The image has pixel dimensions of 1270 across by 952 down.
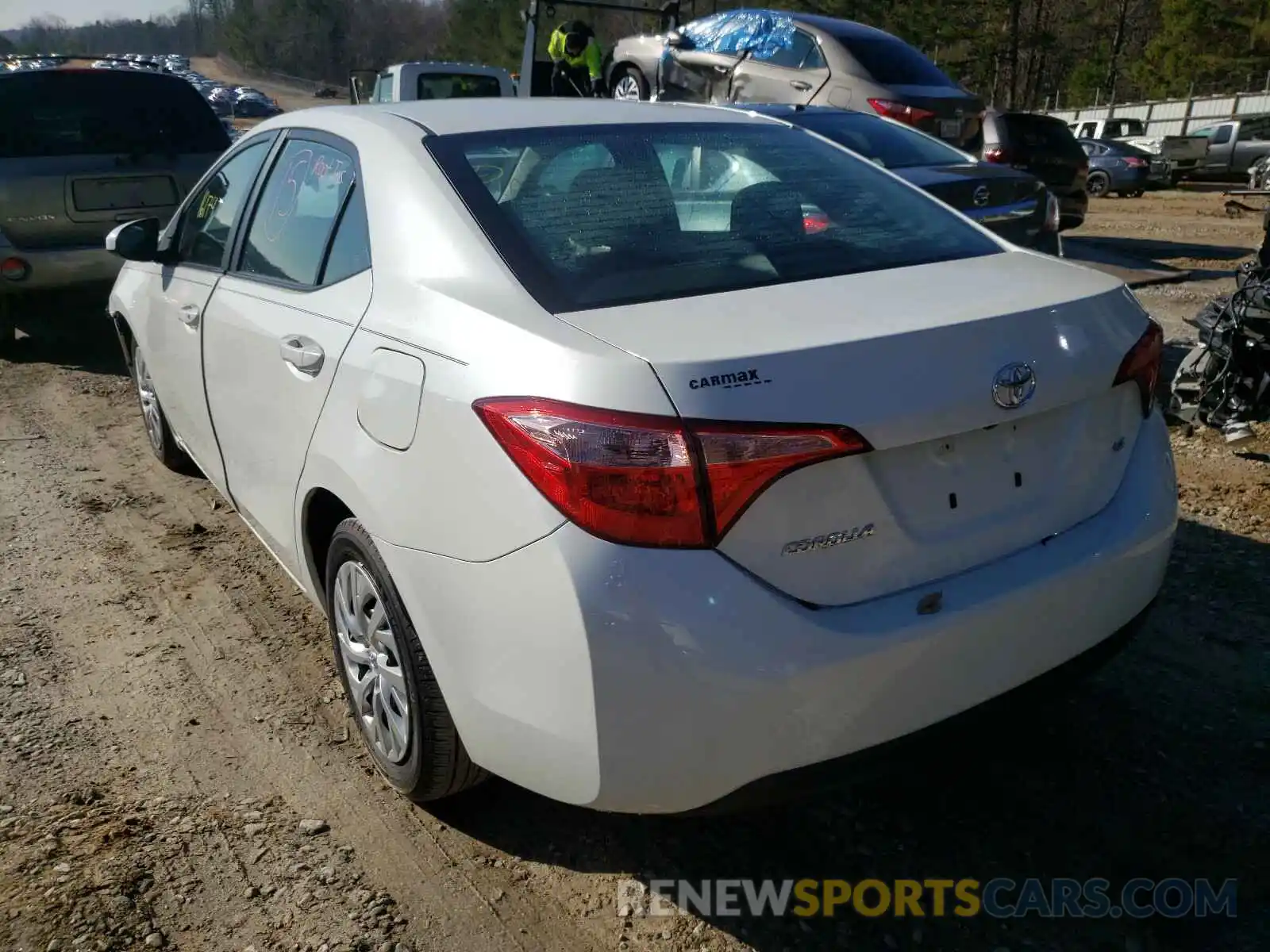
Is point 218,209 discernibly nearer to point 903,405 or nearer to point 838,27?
point 903,405

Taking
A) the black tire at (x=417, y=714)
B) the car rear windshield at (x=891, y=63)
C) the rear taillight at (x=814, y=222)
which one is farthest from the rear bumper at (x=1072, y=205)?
the black tire at (x=417, y=714)

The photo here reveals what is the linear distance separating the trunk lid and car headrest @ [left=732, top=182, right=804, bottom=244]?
323 millimetres

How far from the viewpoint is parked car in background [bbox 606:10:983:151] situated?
32.4ft

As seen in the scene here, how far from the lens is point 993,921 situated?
2.31m

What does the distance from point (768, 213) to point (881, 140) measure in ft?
16.2

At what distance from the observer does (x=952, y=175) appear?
6859mm

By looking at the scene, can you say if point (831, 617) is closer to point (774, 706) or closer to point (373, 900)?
point (774, 706)

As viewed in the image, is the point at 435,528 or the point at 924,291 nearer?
the point at 435,528

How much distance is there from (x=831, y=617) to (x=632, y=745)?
0.43 meters

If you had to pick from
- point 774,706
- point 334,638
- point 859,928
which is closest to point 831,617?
point 774,706

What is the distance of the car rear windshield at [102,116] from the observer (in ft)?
22.8

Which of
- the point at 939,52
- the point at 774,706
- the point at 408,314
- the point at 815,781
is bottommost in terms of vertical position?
the point at 815,781

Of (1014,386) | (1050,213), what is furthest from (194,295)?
(1050,213)

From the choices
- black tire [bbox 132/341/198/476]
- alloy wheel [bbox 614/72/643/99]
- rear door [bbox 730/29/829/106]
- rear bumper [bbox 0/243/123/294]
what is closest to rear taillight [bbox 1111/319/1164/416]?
black tire [bbox 132/341/198/476]
